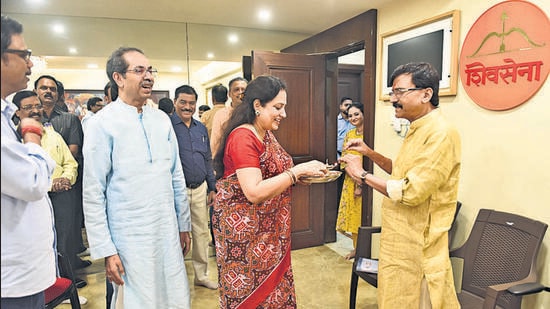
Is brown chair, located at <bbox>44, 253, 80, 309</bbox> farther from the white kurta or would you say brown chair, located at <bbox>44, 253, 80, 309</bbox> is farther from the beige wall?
the beige wall

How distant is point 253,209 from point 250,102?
45cm

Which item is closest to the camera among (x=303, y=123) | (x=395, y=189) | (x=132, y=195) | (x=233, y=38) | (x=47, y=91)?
(x=132, y=195)

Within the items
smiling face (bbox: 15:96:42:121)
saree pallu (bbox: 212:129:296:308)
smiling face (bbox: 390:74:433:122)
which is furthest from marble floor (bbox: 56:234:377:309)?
smiling face (bbox: 390:74:433:122)

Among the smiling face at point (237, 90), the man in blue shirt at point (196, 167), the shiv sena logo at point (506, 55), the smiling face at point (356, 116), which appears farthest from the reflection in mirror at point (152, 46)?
the shiv sena logo at point (506, 55)

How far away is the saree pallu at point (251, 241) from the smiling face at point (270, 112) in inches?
3.2

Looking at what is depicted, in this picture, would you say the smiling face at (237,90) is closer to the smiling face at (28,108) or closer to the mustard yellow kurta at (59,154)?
the mustard yellow kurta at (59,154)

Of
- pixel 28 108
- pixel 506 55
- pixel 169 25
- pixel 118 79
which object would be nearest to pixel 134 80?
→ pixel 118 79

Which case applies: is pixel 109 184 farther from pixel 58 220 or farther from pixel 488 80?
pixel 488 80

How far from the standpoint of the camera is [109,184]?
1.33 metres

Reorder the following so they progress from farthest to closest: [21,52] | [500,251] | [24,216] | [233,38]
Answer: [233,38] → [500,251] → [24,216] → [21,52]

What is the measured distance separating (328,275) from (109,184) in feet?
6.91

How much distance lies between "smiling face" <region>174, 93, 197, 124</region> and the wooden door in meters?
0.80

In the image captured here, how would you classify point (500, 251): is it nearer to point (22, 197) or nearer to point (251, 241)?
point (251, 241)

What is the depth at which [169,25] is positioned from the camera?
10.4 ft
